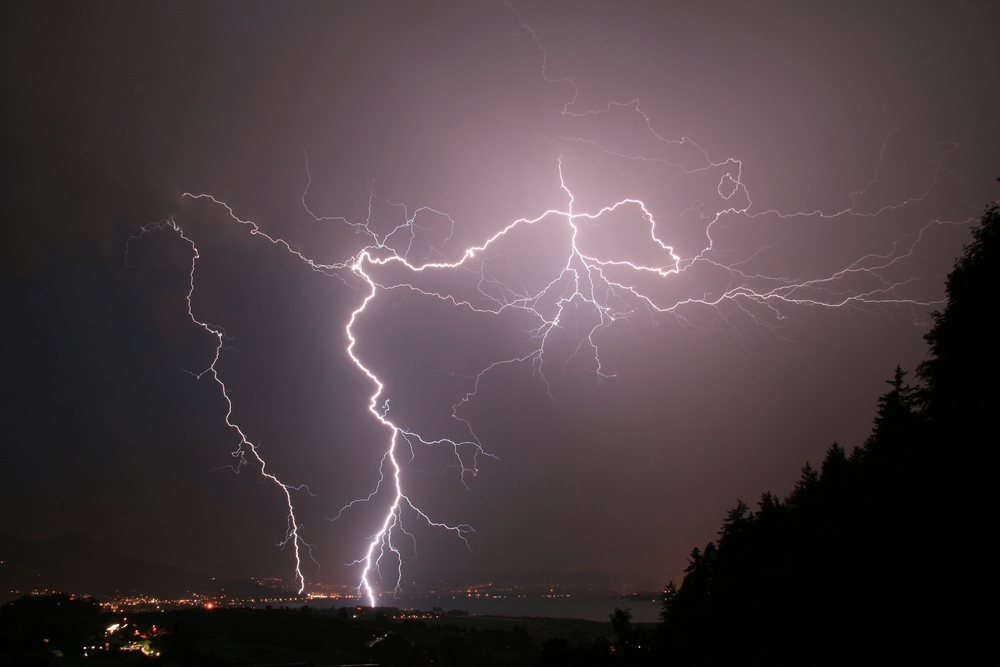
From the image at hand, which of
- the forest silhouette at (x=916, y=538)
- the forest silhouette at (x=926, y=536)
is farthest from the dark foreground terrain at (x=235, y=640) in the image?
the forest silhouette at (x=926, y=536)

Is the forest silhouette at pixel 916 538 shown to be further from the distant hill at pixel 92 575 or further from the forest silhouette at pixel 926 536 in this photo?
the distant hill at pixel 92 575

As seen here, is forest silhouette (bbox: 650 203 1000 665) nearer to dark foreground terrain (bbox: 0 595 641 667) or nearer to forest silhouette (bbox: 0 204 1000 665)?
forest silhouette (bbox: 0 204 1000 665)

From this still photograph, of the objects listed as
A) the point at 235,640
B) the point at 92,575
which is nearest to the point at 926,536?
the point at 235,640


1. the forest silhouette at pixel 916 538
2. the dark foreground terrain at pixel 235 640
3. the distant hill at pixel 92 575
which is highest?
the forest silhouette at pixel 916 538

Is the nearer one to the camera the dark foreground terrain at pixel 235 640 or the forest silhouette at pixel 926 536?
the forest silhouette at pixel 926 536

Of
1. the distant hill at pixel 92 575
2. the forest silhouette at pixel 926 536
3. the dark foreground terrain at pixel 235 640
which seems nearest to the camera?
the forest silhouette at pixel 926 536

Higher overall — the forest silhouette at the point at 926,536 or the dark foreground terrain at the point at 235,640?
the forest silhouette at the point at 926,536

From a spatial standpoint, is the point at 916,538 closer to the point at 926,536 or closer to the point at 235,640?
the point at 926,536

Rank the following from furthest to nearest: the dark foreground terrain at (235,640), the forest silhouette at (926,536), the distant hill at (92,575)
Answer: the distant hill at (92,575) → the dark foreground terrain at (235,640) → the forest silhouette at (926,536)

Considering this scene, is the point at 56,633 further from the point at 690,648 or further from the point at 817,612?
the point at 817,612
